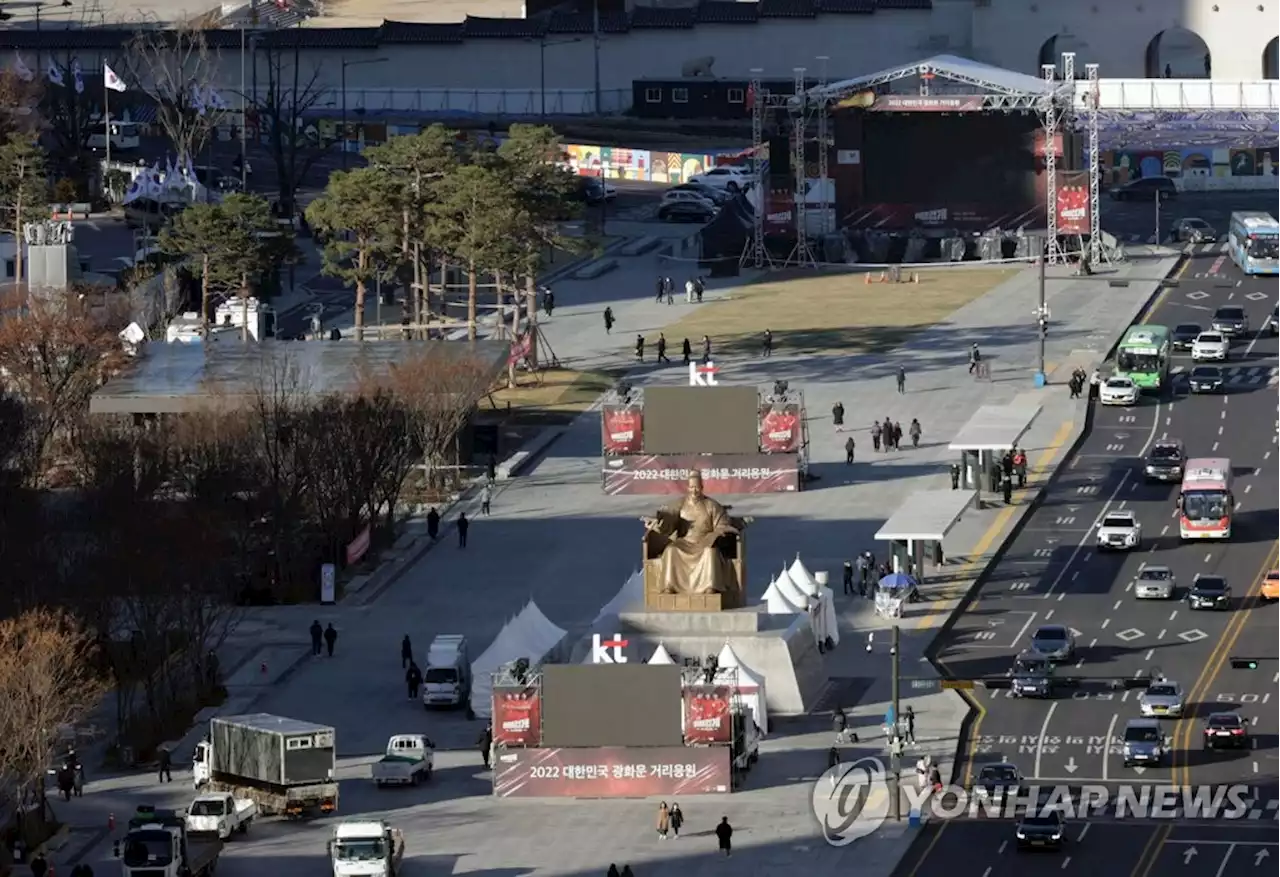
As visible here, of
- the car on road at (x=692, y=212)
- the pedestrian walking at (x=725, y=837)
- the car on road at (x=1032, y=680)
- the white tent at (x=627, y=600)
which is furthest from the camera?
the car on road at (x=692, y=212)

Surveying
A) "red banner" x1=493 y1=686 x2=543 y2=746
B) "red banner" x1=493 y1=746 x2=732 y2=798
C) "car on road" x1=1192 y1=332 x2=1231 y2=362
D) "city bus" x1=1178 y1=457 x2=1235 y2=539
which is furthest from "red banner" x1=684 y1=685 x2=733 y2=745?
"car on road" x1=1192 y1=332 x2=1231 y2=362

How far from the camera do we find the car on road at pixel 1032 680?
105m

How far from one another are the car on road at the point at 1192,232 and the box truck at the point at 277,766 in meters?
99.5

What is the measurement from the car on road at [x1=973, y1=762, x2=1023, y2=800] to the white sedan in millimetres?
52757

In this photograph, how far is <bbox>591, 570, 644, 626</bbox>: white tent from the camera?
106 metres

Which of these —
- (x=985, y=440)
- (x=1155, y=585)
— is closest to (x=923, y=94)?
(x=985, y=440)

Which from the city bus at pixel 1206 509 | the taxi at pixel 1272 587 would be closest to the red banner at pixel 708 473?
the city bus at pixel 1206 509

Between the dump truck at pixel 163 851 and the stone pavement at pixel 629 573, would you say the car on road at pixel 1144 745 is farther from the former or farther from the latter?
the dump truck at pixel 163 851

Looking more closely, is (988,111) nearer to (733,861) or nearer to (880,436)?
(880,436)

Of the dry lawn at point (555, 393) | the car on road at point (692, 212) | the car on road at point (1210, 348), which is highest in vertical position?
the car on road at point (692, 212)

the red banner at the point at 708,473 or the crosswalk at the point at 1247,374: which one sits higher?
the crosswalk at the point at 1247,374

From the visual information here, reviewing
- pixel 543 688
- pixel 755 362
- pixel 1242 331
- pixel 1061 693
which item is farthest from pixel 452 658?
pixel 1242 331

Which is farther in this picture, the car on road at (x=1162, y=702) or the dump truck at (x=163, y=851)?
the car on road at (x=1162, y=702)

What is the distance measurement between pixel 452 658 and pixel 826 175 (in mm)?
79457
